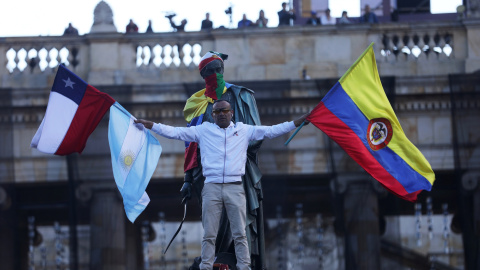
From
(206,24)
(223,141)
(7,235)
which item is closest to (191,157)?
(223,141)

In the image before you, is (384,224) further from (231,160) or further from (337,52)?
(231,160)

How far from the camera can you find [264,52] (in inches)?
1277

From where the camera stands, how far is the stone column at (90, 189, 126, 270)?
32625 mm

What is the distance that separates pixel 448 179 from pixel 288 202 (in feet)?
12.2

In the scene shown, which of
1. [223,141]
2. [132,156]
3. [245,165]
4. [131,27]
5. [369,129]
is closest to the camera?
[223,141]

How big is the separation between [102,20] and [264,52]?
3708 mm

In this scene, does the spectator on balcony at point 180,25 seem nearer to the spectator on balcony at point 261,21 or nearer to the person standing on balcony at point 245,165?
the spectator on balcony at point 261,21

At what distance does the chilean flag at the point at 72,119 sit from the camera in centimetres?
1605

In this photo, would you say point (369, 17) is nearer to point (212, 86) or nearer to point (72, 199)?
point (72, 199)

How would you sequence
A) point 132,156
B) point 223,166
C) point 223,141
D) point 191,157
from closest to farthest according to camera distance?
1. point 223,166
2. point 223,141
3. point 191,157
4. point 132,156

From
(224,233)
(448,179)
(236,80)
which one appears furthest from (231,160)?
(448,179)

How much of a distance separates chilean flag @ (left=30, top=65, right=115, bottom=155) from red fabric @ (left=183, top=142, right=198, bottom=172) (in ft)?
3.97

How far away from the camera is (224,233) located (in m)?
15.0

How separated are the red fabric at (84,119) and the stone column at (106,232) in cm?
1665
